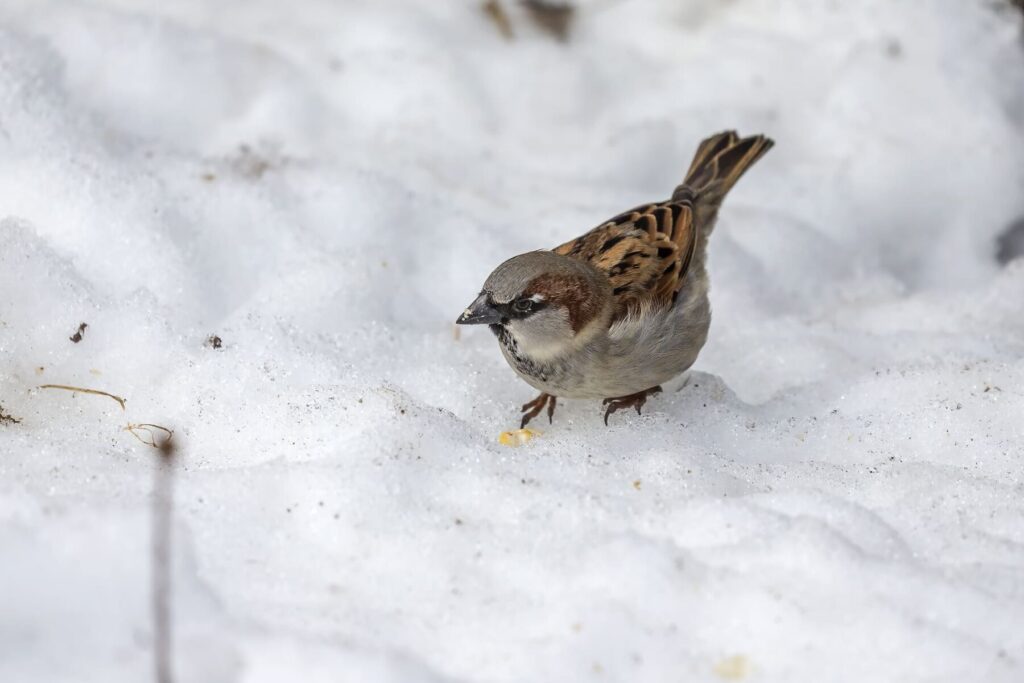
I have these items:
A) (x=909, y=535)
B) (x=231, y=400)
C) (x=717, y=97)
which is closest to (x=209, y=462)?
(x=231, y=400)

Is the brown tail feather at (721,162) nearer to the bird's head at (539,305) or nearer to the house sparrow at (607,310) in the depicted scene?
the house sparrow at (607,310)

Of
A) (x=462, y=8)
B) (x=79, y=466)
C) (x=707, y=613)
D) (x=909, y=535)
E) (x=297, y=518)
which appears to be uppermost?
(x=462, y=8)

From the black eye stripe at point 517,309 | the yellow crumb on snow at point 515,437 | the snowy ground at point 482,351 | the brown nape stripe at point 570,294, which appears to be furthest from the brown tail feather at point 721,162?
the yellow crumb on snow at point 515,437

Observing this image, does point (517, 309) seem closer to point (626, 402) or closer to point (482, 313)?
point (482, 313)

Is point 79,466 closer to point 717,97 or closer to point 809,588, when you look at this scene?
point 809,588

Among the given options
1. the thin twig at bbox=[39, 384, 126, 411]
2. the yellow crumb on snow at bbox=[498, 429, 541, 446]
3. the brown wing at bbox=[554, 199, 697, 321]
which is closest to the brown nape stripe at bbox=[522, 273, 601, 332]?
the brown wing at bbox=[554, 199, 697, 321]

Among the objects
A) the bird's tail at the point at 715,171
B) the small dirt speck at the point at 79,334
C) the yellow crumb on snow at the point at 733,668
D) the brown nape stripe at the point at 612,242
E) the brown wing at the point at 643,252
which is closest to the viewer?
the yellow crumb on snow at the point at 733,668

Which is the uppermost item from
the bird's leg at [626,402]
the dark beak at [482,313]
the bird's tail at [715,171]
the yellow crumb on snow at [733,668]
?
the bird's tail at [715,171]
